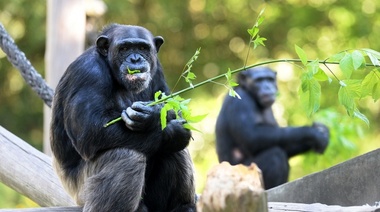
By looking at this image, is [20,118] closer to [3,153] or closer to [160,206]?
[3,153]

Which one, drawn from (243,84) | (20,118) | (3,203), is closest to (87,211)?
(243,84)

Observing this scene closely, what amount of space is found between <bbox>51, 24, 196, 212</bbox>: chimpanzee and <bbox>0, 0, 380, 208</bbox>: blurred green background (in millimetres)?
7900

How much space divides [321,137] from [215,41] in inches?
195

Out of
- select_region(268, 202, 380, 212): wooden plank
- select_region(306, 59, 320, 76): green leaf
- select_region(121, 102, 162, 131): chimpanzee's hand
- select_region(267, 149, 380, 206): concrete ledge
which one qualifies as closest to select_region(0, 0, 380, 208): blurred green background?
select_region(267, 149, 380, 206): concrete ledge

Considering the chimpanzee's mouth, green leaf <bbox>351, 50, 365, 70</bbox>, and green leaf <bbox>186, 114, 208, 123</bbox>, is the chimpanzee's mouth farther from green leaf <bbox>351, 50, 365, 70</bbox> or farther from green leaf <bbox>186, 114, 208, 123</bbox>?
green leaf <bbox>351, 50, 365, 70</bbox>

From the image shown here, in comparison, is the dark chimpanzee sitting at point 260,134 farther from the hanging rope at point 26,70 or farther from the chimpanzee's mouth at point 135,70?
the chimpanzee's mouth at point 135,70

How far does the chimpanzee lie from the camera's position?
476 cm

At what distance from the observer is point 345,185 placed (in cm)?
545

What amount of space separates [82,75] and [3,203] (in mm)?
7750

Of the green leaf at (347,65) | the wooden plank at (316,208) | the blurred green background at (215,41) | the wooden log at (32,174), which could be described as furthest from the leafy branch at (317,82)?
the blurred green background at (215,41)

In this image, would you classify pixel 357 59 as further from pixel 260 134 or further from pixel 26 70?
pixel 260 134

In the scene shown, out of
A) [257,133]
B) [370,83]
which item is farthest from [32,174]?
[257,133]

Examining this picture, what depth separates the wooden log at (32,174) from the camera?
5.77m

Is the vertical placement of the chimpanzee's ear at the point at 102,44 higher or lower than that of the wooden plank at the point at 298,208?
higher
